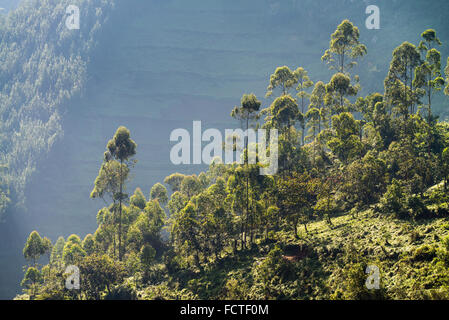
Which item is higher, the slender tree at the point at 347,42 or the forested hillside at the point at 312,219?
the slender tree at the point at 347,42

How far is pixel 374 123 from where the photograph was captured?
163ft

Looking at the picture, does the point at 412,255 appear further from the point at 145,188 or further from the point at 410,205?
the point at 145,188

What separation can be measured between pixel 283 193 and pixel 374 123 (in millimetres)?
21154

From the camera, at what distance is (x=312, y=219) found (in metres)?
42.7

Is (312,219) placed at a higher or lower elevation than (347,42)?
lower

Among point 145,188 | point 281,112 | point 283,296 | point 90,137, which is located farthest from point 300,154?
point 90,137

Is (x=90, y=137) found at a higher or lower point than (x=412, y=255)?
higher

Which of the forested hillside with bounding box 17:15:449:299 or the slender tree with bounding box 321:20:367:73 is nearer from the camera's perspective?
the forested hillside with bounding box 17:15:449:299

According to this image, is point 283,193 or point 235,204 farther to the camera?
point 235,204

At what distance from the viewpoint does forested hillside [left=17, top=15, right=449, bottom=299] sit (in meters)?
26.5

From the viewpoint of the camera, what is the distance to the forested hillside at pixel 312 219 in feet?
87.0

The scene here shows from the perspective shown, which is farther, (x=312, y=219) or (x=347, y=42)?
(x=347, y=42)

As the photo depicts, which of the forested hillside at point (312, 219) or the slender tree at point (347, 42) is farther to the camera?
the slender tree at point (347, 42)

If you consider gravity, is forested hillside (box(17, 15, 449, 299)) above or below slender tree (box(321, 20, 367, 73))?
below
